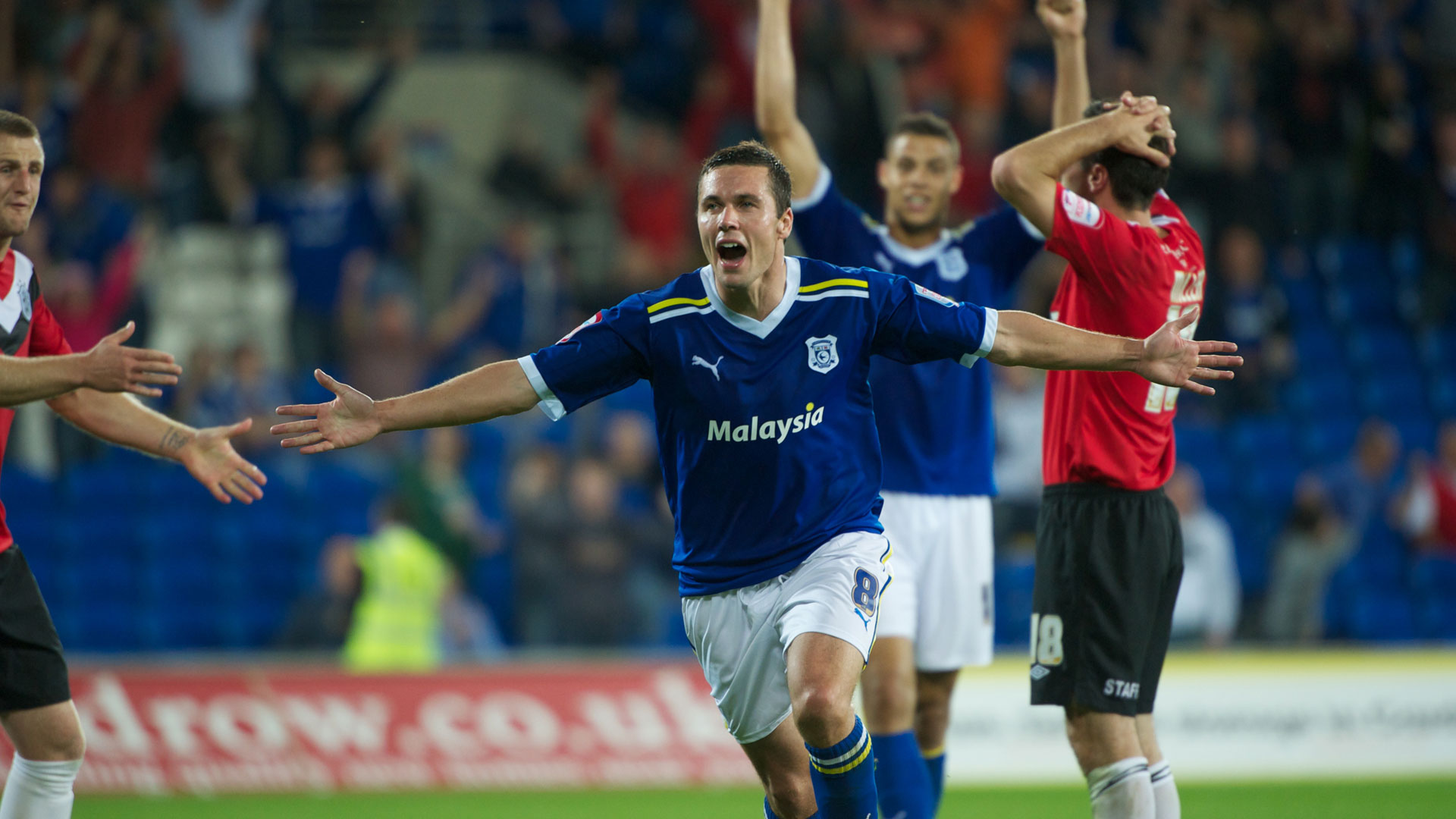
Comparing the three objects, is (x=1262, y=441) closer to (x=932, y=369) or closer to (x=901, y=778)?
(x=932, y=369)

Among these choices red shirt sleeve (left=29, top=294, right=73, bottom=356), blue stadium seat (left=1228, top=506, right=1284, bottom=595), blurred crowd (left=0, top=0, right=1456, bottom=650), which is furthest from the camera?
blue stadium seat (left=1228, top=506, right=1284, bottom=595)

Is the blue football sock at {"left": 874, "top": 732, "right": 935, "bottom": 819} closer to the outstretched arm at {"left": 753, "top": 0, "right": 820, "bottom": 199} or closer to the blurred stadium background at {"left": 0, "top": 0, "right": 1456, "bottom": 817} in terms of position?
the outstretched arm at {"left": 753, "top": 0, "right": 820, "bottom": 199}

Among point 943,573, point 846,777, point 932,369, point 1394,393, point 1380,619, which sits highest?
point 932,369

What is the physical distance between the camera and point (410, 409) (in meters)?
Result: 4.55

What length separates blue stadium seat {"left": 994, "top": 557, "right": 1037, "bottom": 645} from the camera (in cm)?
1095

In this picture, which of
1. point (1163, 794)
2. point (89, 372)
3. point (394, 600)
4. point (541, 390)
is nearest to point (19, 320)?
point (89, 372)

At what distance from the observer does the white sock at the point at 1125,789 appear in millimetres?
5020

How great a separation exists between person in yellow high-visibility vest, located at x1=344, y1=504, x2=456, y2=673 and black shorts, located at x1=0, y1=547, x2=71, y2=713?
5.61 m

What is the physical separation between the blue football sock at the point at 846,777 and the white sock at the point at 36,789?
242 cm

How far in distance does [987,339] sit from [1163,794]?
1811 mm

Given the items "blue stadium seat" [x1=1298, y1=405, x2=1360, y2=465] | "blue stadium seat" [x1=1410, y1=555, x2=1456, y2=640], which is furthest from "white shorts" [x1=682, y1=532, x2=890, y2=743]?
"blue stadium seat" [x1=1298, y1=405, x2=1360, y2=465]

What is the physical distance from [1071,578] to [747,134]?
872 centimetres

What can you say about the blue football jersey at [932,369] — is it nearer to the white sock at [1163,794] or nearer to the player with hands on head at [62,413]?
the white sock at [1163,794]

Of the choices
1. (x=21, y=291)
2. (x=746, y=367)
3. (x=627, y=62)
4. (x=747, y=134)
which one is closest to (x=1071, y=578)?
(x=746, y=367)
